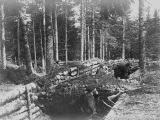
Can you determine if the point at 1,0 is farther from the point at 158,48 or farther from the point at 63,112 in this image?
the point at 158,48

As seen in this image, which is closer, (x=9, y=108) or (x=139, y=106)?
(x=9, y=108)

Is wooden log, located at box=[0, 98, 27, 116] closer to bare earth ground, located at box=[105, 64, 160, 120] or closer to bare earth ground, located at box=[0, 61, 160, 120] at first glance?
bare earth ground, located at box=[0, 61, 160, 120]

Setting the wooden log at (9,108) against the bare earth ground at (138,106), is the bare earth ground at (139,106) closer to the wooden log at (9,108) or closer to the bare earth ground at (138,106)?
the bare earth ground at (138,106)

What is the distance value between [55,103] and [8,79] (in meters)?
6.94

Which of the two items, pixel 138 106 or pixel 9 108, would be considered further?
pixel 138 106

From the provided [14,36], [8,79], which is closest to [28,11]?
[14,36]

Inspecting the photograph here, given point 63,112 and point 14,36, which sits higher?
point 14,36

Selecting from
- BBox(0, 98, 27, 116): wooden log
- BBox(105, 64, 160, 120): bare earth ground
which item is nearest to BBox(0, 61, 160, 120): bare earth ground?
BBox(105, 64, 160, 120): bare earth ground

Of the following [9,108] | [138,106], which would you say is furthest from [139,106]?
[9,108]

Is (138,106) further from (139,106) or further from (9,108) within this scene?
(9,108)

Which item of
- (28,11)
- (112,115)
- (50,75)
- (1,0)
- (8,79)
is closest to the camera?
(112,115)

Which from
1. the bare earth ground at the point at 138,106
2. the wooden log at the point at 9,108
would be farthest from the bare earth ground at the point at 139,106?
the wooden log at the point at 9,108

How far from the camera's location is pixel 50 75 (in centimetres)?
1281

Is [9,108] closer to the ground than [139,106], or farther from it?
farther from it
